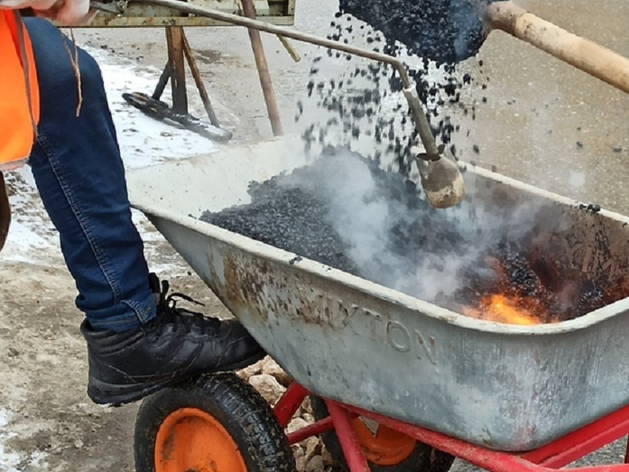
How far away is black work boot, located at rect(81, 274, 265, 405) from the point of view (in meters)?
2.30

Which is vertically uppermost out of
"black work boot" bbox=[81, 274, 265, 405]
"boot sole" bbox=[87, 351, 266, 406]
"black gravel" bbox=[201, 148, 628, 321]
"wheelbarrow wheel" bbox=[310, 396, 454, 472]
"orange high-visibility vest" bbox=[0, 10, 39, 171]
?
"orange high-visibility vest" bbox=[0, 10, 39, 171]

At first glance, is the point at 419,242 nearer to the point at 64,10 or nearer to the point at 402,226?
the point at 402,226

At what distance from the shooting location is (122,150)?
517 cm

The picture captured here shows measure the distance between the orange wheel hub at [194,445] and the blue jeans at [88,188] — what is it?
0.33 meters

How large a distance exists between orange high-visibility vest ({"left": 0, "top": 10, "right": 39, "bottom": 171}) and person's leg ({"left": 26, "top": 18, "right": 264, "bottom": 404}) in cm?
15

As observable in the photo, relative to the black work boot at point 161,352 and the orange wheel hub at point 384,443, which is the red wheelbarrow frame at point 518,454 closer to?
the black work boot at point 161,352

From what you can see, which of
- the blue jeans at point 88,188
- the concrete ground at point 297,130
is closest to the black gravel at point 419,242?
the blue jeans at point 88,188

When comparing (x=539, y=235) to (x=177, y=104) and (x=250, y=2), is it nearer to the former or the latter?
(x=250, y=2)

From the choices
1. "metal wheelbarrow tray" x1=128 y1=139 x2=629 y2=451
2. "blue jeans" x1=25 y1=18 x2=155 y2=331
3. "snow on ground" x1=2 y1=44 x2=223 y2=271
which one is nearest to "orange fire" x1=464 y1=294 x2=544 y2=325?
"metal wheelbarrow tray" x1=128 y1=139 x2=629 y2=451

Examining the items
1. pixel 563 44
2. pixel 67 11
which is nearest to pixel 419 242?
pixel 563 44

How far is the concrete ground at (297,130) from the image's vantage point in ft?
10.2

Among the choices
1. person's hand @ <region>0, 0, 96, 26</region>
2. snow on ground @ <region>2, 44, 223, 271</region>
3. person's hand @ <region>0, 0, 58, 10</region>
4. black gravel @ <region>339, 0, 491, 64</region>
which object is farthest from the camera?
snow on ground @ <region>2, 44, 223, 271</region>

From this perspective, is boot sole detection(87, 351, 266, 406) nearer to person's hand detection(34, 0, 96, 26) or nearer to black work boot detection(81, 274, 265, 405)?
black work boot detection(81, 274, 265, 405)

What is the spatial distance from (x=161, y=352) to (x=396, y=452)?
0.86m
